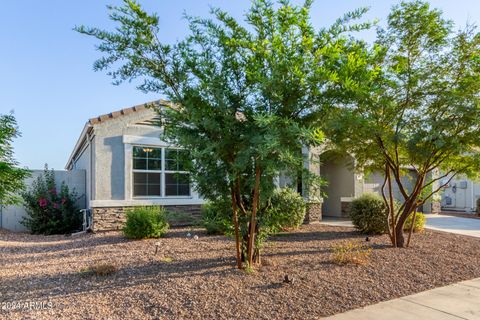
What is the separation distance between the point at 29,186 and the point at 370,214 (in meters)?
10.7

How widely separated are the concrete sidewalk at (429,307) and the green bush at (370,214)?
14.3 feet

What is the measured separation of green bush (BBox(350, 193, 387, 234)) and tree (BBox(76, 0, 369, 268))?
5.48 meters

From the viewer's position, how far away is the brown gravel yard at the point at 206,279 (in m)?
4.06

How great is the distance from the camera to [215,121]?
15.4ft

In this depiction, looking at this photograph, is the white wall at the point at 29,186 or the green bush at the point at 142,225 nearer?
the green bush at the point at 142,225

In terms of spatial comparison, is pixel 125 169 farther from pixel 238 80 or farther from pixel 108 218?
pixel 238 80

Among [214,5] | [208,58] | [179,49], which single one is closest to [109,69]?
[179,49]

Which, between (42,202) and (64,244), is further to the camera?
(42,202)

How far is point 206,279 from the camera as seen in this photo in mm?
5031

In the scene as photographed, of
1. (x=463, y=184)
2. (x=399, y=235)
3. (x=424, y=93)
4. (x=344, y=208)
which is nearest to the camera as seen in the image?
(x=424, y=93)

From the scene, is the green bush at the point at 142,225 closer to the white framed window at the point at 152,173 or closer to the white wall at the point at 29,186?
the white framed window at the point at 152,173

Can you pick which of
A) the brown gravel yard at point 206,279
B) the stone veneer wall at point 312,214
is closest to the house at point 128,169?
the brown gravel yard at point 206,279

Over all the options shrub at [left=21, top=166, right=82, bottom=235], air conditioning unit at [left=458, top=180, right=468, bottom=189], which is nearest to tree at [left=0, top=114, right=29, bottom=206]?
shrub at [left=21, top=166, right=82, bottom=235]

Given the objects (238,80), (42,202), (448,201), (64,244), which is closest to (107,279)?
(238,80)
